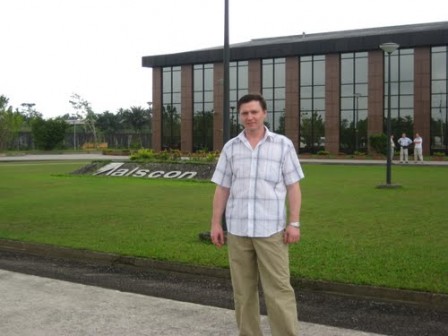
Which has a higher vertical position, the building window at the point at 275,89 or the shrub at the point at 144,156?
the building window at the point at 275,89

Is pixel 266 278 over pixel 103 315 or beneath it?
over

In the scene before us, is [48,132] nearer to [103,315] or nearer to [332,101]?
[332,101]

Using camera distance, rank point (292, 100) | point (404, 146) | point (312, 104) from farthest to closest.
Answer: point (292, 100)
point (312, 104)
point (404, 146)

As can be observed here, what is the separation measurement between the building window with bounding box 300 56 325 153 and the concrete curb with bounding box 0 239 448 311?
40.5 meters

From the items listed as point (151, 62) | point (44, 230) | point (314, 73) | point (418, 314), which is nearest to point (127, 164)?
point (44, 230)

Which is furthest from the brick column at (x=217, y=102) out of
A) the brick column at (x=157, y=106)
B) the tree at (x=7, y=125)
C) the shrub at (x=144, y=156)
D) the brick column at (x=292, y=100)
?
the shrub at (x=144, y=156)

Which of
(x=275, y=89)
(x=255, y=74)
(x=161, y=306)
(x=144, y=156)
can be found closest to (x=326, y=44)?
(x=275, y=89)

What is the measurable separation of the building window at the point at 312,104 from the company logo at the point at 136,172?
2581 centimetres

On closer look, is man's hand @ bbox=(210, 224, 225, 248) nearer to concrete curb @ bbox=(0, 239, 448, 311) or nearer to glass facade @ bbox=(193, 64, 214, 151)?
concrete curb @ bbox=(0, 239, 448, 311)

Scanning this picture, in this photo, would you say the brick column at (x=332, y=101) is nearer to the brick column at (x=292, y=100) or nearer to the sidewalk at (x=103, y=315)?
the brick column at (x=292, y=100)

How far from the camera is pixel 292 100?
161 ft

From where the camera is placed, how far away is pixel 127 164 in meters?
24.8

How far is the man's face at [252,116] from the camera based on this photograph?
4.15m

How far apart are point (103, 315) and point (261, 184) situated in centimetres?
225
